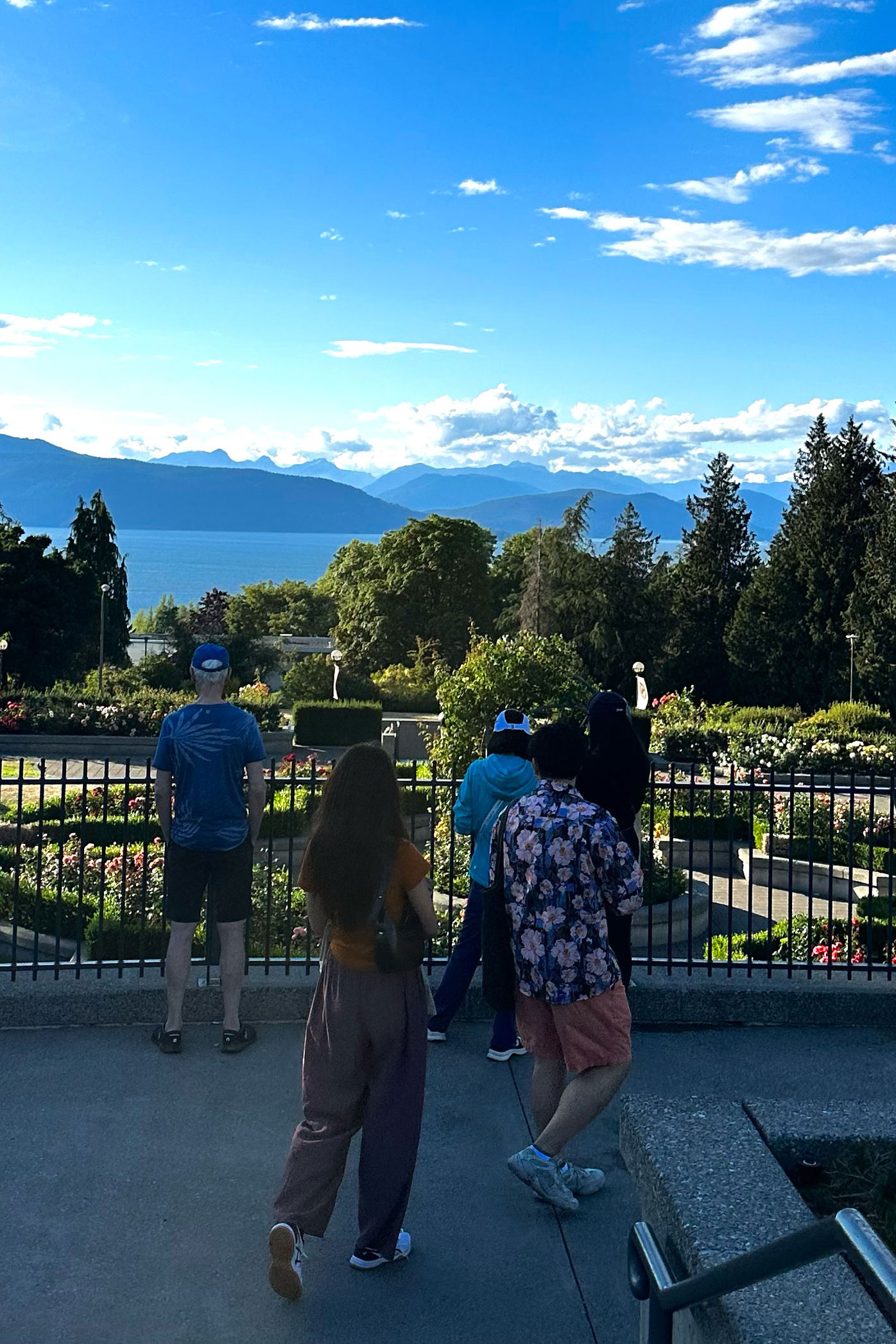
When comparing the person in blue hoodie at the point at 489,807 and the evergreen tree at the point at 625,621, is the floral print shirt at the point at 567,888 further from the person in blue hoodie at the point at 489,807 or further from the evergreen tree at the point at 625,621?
the evergreen tree at the point at 625,621

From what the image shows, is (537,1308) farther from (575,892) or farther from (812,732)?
(812,732)

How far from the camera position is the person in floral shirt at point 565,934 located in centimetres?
422

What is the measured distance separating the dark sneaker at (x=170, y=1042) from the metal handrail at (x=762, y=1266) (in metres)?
2.93

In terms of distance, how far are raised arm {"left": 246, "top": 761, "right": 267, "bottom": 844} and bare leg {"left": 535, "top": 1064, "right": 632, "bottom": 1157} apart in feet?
6.10

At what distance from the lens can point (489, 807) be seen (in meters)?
5.67

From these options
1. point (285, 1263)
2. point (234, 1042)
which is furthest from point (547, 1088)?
point (234, 1042)

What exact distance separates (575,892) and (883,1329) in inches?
63.8

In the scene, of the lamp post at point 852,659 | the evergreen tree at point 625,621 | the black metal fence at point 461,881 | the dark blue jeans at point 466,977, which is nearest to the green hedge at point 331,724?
the black metal fence at point 461,881

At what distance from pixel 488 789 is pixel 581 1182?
5.84 ft

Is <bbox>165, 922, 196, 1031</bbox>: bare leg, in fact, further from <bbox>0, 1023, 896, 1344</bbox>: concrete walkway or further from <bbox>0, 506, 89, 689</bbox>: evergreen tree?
<bbox>0, 506, 89, 689</bbox>: evergreen tree

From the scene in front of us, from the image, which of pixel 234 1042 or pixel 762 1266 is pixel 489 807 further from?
pixel 762 1266

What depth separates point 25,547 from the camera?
4622 centimetres

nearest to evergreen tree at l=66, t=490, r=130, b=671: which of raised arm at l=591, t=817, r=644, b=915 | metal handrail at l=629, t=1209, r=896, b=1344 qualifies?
raised arm at l=591, t=817, r=644, b=915

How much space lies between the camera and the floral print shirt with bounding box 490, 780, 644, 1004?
4215mm
